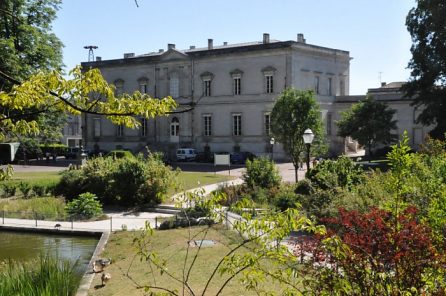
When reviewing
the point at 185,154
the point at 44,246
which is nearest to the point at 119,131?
the point at 185,154

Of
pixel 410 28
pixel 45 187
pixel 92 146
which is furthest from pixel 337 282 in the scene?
pixel 92 146

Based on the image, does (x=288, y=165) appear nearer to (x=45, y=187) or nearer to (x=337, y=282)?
(x=45, y=187)

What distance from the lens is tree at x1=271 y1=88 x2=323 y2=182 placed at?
3114 centimetres

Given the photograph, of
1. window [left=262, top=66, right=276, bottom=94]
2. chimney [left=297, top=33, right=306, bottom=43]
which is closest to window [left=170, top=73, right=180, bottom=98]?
window [left=262, top=66, right=276, bottom=94]

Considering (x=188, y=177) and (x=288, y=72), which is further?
(x=288, y=72)

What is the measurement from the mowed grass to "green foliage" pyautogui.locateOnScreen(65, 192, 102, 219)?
4223 mm

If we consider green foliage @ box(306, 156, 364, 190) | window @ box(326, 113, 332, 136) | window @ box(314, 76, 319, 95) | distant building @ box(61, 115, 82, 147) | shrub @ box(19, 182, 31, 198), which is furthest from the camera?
distant building @ box(61, 115, 82, 147)

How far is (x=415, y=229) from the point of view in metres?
5.55

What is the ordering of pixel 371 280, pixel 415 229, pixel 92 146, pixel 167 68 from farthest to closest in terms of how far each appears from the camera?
pixel 92 146, pixel 167 68, pixel 415 229, pixel 371 280

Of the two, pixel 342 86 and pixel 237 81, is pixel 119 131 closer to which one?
pixel 237 81

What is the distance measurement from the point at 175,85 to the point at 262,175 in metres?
34.5

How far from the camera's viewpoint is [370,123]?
4553cm

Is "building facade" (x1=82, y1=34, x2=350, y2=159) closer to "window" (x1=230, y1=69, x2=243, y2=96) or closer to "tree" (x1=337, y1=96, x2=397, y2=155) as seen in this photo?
"window" (x1=230, y1=69, x2=243, y2=96)

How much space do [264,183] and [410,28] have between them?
69.5 feet
